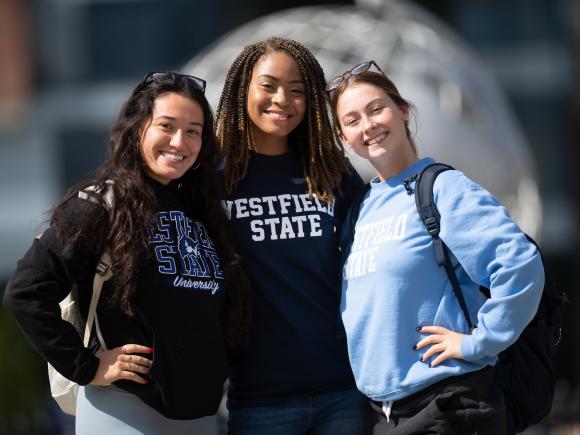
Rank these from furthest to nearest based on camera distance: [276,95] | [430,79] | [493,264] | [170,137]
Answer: [430,79], [276,95], [170,137], [493,264]

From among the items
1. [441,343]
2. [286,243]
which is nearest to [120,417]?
[286,243]

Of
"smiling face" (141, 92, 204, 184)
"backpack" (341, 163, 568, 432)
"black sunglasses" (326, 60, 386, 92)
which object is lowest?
"backpack" (341, 163, 568, 432)

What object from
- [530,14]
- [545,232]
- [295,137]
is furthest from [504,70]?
[295,137]

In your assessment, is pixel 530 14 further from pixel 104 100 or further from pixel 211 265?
pixel 211 265

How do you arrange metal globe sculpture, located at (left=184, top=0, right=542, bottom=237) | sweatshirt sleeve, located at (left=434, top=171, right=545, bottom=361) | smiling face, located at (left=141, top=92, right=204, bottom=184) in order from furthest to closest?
1. metal globe sculpture, located at (left=184, top=0, right=542, bottom=237)
2. smiling face, located at (left=141, top=92, right=204, bottom=184)
3. sweatshirt sleeve, located at (left=434, top=171, right=545, bottom=361)

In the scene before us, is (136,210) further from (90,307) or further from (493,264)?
(493,264)

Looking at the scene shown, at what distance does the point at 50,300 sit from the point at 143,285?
0.86ft

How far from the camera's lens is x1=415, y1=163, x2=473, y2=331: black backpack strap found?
2908mm

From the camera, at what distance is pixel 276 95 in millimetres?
3410

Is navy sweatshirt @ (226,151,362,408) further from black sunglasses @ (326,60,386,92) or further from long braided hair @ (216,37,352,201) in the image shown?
black sunglasses @ (326,60,386,92)

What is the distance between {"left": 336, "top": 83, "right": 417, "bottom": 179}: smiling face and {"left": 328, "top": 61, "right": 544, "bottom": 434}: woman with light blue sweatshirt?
0.6 inches

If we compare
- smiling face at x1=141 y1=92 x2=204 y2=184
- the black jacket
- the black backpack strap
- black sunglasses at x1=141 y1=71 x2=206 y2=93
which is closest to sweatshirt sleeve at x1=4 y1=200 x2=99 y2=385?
the black jacket

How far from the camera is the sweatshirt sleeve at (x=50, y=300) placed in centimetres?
285

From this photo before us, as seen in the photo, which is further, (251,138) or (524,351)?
(251,138)
